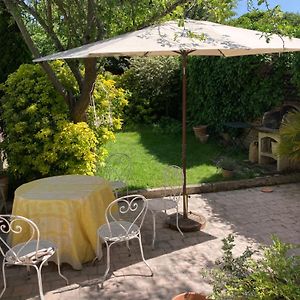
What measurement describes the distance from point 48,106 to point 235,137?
558 cm

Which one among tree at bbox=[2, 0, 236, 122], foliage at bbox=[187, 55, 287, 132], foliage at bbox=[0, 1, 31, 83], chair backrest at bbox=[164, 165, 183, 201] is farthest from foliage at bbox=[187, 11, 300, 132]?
foliage at bbox=[0, 1, 31, 83]

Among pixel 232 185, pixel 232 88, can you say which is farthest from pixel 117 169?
pixel 232 88

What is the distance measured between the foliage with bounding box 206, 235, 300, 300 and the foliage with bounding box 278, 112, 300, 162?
4.48m

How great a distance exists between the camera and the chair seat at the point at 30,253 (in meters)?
3.95

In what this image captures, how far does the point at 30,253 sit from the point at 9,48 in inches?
199

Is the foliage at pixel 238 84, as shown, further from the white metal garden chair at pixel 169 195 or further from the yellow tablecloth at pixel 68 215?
the yellow tablecloth at pixel 68 215

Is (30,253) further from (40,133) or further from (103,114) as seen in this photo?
(103,114)

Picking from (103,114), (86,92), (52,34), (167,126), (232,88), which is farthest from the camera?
(167,126)

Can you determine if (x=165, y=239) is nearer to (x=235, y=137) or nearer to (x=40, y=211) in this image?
(x=40, y=211)

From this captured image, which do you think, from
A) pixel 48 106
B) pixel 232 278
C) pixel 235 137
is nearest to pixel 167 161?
pixel 235 137

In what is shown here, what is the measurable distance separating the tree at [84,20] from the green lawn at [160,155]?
1.88 m

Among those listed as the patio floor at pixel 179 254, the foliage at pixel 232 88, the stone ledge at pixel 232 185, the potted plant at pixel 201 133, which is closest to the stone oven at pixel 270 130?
the foliage at pixel 232 88

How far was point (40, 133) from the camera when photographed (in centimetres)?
653

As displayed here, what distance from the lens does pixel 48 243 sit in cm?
427
